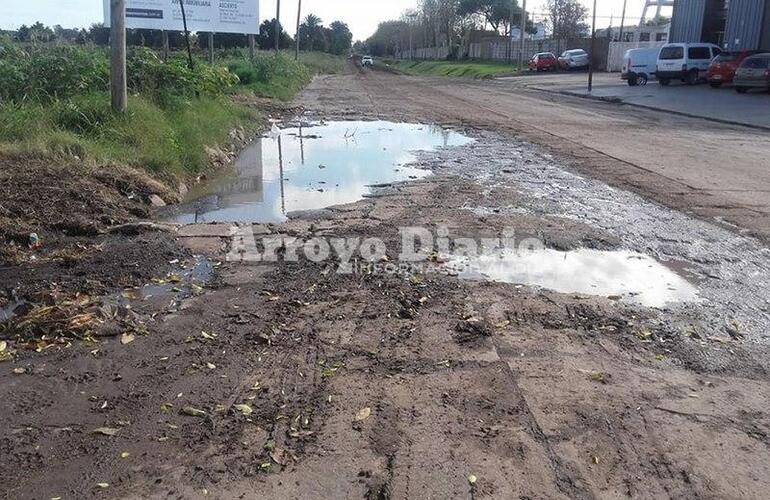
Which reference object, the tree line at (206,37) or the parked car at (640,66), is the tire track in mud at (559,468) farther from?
the parked car at (640,66)

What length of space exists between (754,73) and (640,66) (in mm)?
8938

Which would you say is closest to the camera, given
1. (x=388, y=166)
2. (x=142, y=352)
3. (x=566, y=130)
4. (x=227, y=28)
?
(x=142, y=352)

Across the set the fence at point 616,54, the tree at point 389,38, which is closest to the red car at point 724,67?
the fence at point 616,54

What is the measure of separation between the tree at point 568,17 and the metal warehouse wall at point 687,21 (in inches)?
1031

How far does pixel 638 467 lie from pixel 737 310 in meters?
2.54

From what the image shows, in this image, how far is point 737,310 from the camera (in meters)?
5.15

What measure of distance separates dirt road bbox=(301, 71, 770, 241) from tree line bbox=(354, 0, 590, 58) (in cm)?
4597

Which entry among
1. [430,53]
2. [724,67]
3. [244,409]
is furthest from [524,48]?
[244,409]

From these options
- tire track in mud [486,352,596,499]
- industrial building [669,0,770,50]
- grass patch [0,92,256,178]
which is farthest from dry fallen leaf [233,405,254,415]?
industrial building [669,0,770,50]

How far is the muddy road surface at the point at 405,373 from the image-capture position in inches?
122

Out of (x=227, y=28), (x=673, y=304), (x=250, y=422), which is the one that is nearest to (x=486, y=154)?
(x=673, y=304)

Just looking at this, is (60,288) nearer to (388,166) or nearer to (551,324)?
(551,324)

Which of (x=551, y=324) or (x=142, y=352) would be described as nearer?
(x=142, y=352)

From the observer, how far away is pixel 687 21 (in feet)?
141
